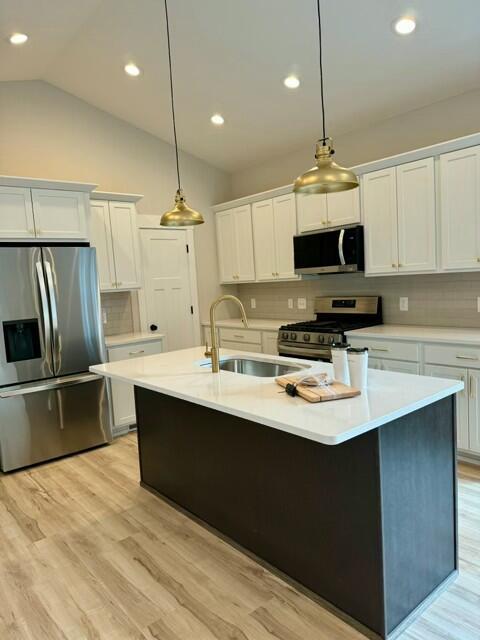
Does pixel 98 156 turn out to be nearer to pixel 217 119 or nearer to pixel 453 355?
pixel 217 119

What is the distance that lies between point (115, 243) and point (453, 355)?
3.26 m

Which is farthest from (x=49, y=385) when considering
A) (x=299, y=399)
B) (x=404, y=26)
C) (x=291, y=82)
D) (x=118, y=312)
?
(x=404, y=26)

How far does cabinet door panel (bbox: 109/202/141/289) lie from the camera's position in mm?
4625

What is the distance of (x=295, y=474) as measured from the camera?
84.4 inches

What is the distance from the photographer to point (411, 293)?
13.8 ft

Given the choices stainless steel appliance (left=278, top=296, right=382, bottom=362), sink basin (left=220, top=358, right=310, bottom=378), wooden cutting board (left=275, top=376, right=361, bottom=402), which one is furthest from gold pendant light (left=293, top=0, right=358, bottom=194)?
stainless steel appliance (left=278, top=296, right=382, bottom=362)

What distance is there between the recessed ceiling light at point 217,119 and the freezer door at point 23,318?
222 centimetres

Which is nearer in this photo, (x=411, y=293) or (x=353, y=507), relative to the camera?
(x=353, y=507)

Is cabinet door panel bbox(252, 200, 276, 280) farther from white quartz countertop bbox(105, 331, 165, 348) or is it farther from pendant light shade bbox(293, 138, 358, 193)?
pendant light shade bbox(293, 138, 358, 193)

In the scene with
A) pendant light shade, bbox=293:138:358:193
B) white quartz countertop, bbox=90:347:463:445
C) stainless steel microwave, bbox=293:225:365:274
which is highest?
pendant light shade, bbox=293:138:358:193

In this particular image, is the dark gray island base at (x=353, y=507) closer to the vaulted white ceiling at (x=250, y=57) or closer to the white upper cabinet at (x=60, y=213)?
the white upper cabinet at (x=60, y=213)

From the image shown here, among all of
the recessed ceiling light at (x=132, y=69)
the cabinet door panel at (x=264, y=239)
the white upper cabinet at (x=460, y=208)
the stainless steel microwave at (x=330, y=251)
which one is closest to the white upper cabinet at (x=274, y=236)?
the cabinet door panel at (x=264, y=239)

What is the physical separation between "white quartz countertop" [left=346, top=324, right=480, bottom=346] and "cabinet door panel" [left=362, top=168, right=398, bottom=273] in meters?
0.53

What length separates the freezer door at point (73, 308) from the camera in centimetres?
387
